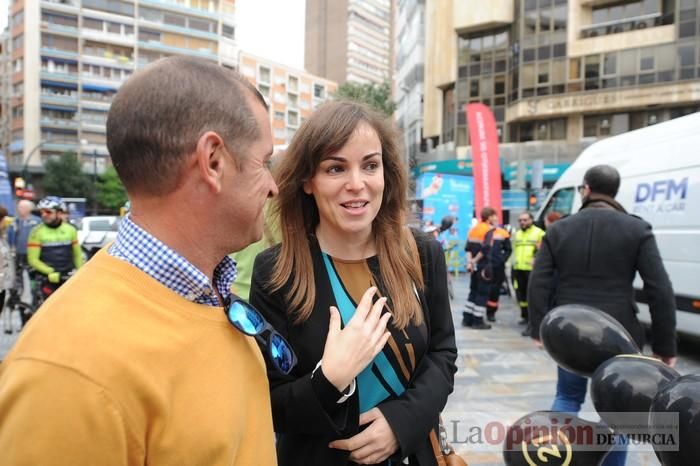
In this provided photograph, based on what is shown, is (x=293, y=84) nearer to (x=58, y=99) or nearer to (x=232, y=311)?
(x=58, y=99)

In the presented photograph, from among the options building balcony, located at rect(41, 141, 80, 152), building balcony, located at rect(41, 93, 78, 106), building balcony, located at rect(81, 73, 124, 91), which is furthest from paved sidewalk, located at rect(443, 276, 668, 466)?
building balcony, located at rect(81, 73, 124, 91)

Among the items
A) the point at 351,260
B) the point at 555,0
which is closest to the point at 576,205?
the point at 351,260

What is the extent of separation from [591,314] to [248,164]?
1.46 meters

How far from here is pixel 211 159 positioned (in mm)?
936

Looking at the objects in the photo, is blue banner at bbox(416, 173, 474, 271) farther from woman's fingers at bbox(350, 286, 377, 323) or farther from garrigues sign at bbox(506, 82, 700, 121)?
garrigues sign at bbox(506, 82, 700, 121)

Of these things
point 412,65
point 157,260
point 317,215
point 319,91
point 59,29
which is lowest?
point 157,260

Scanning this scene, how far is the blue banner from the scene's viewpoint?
14875 mm

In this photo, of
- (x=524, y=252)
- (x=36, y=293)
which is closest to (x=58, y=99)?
(x=36, y=293)

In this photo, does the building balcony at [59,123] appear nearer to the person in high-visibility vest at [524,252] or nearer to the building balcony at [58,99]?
the building balcony at [58,99]

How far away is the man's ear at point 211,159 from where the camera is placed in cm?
92

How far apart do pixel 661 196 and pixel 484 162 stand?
8708 mm

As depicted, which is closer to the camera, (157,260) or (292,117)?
(157,260)

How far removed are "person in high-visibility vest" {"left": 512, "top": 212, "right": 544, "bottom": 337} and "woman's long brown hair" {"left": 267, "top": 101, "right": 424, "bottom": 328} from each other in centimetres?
629

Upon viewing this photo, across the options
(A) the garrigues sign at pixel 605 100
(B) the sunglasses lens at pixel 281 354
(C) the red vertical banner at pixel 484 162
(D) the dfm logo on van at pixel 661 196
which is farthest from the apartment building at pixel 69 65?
(B) the sunglasses lens at pixel 281 354
